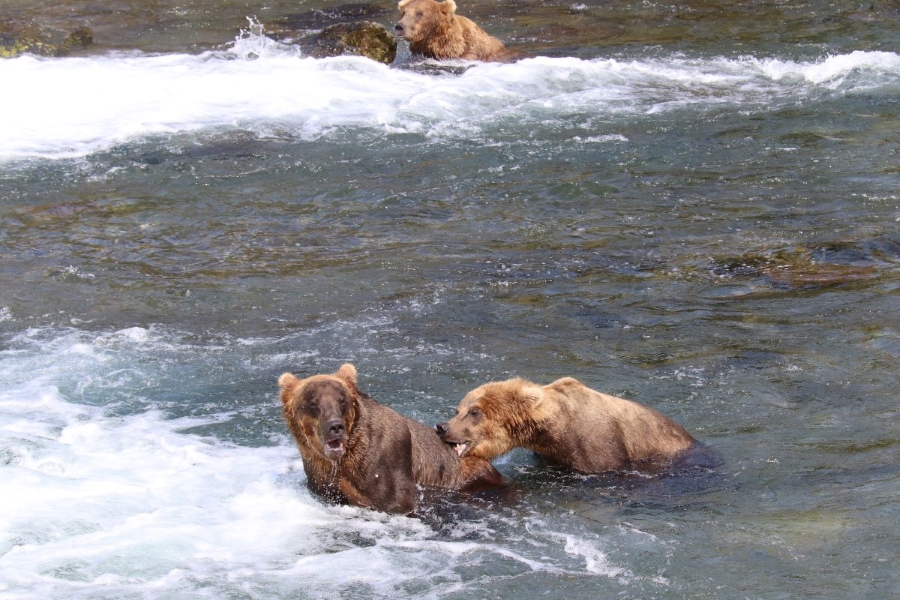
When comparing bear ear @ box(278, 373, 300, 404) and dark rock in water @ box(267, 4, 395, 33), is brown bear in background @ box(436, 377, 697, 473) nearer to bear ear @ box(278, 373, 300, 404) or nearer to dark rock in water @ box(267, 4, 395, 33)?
bear ear @ box(278, 373, 300, 404)

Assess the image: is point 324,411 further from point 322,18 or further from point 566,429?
point 322,18

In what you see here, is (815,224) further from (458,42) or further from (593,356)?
(458,42)

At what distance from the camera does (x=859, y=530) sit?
620 cm

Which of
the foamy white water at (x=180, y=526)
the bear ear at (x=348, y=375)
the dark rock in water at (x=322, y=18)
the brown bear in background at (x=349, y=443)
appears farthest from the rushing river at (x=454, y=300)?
the dark rock in water at (x=322, y=18)

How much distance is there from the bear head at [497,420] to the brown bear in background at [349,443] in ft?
1.57

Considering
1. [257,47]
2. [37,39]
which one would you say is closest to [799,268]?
[257,47]

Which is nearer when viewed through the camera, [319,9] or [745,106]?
[745,106]

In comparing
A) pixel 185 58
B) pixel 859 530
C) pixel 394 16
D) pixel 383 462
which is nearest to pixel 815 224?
pixel 859 530

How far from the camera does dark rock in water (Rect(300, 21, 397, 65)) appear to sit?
18172 mm

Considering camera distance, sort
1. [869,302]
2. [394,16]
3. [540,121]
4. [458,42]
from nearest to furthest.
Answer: [869,302]
[540,121]
[458,42]
[394,16]

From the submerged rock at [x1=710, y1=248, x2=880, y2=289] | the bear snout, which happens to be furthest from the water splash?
the bear snout

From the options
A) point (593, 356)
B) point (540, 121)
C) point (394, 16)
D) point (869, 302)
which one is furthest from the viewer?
point (394, 16)

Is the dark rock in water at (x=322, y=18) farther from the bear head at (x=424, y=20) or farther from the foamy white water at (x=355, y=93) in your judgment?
the bear head at (x=424, y=20)

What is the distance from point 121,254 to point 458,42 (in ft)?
27.3
